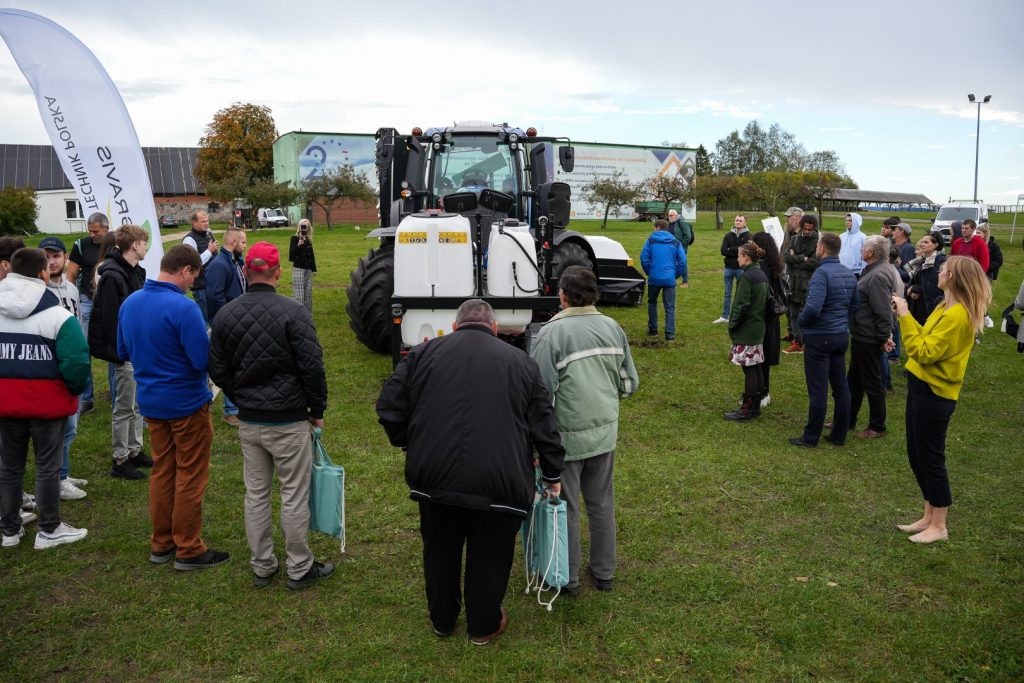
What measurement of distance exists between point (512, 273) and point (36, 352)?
3.81 metres

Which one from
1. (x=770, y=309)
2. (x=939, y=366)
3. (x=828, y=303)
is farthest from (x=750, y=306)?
(x=939, y=366)

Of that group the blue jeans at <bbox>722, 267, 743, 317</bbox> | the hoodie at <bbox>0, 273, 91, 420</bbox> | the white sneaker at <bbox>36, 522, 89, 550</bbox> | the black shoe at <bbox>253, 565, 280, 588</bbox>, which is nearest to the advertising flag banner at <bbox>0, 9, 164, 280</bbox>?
the hoodie at <bbox>0, 273, 91, 420</bbox>

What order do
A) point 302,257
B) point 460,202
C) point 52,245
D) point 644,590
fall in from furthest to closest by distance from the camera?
point 302,257 → point 460,202 → point 52,245 → point 644,590

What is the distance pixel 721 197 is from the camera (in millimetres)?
43188

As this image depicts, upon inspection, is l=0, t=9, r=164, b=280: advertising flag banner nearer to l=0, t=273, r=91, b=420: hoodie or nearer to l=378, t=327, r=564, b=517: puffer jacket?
l=0, t=273, r=91, b=420: hoodie

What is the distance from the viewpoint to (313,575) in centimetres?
421

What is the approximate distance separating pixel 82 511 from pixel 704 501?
4424mm

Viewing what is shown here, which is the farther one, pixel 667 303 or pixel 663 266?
pixel 667 303

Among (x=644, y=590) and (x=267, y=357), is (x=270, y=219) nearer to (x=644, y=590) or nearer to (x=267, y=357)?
(x=267, y=357)

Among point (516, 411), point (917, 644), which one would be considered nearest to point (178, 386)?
point (516, 411)

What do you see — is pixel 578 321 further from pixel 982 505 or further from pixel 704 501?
pixel 982 505

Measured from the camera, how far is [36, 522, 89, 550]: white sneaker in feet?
15.0

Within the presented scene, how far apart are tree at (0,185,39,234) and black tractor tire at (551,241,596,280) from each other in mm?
32705

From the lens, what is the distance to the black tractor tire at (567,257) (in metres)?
9.22
